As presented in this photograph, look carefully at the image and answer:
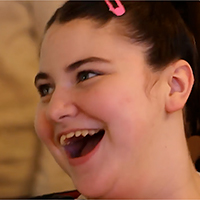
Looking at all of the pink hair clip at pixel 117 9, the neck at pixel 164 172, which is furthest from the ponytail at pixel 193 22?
the pink hair clip at pixel 117 9

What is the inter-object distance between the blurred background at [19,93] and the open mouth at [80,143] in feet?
1.11

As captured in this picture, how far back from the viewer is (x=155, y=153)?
631mm

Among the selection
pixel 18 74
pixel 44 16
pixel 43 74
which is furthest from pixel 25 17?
pixel 43 74

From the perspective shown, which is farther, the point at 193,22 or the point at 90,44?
the point at 193,22

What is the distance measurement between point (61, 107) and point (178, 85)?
237 mm

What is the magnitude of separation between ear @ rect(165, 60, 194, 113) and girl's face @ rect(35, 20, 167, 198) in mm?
28

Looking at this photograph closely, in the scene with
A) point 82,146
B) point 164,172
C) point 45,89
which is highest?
point 45,89

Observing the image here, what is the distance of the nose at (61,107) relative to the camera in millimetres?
583

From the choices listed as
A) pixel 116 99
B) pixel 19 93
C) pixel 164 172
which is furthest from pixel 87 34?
pixel 19 93

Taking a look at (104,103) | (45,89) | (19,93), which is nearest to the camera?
(104,103)

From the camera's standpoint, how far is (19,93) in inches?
37.3

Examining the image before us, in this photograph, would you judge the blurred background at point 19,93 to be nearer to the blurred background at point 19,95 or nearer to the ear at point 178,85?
the blurred background at point 19,95

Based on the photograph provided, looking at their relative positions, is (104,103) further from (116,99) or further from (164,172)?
(164,172)

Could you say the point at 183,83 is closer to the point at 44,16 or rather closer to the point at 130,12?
the point at 130,12
